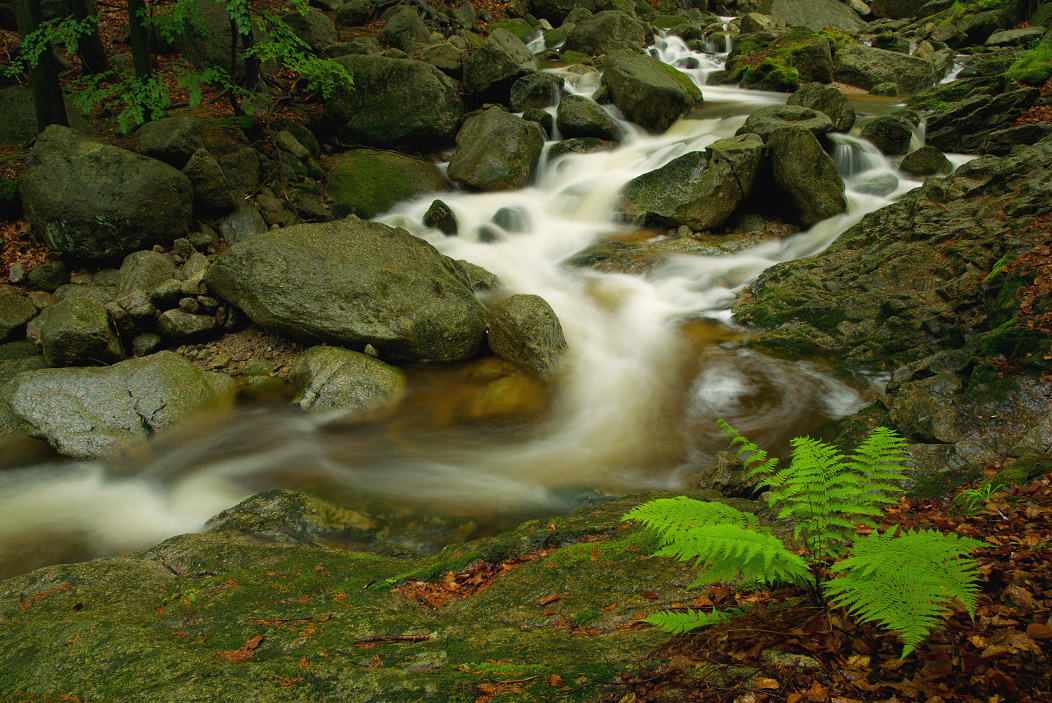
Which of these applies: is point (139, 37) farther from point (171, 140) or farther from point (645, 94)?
point (645, 94)

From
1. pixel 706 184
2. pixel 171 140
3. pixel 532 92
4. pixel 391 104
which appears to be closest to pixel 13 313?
pixel 171 140

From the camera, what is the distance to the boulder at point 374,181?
12.1m

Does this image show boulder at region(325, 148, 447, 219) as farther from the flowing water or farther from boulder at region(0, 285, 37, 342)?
boulder at region(0, 285, 37, 342)

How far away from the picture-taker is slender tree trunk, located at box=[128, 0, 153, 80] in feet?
35.1

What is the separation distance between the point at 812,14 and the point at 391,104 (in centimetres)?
2307

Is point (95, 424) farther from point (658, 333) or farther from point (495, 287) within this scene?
point (658, 333)

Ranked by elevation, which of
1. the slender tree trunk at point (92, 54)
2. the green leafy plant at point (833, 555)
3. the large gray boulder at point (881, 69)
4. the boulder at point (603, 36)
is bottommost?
the green leafy plant at point (833, 555)

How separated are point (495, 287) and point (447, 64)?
9696 millimetres

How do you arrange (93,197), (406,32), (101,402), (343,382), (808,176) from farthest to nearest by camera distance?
(406,32) < (808,176) < (93,197) < (343,382) < (101,402)

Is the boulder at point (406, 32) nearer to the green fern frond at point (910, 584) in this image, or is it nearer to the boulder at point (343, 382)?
the boulder at point (343, 382)

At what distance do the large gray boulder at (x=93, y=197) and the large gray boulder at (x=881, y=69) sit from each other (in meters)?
20.7

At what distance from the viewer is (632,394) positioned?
7.76m

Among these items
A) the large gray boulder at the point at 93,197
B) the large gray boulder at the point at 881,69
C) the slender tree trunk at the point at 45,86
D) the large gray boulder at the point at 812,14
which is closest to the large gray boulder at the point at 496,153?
Answer: the large gray boulder at the point at 93,197

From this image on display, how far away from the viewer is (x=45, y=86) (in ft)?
33.5
